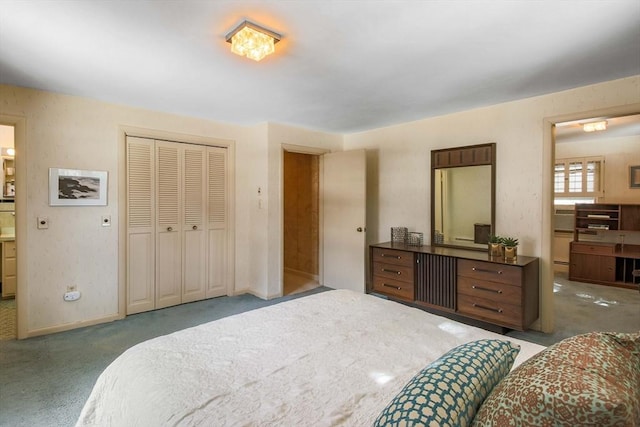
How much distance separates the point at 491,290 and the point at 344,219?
209 centimetres

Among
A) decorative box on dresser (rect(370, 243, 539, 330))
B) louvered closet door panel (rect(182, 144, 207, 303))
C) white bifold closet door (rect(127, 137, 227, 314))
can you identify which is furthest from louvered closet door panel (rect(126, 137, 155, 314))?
decorative box on dresser (rect(370, 243, 539, 330))

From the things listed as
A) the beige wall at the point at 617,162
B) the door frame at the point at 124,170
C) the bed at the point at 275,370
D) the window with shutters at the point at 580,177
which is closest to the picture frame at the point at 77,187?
the door frame at the point at 124,170

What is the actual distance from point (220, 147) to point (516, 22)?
3412mm

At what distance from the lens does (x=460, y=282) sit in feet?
10.5

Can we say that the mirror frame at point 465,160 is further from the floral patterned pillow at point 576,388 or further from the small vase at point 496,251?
the floral patterned pillow at point 576,388

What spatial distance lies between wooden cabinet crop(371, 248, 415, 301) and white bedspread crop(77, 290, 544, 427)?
5.89 feet

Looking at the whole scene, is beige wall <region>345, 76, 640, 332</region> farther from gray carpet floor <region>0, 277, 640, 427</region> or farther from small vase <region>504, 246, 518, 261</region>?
gray carpet floor <region>0, 277, 640, 427</region>

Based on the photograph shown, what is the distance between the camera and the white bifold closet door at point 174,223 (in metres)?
3.62

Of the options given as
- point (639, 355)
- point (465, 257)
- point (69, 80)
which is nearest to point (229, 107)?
point (69, 80)

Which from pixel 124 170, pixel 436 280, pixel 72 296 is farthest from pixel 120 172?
pixel 436 280

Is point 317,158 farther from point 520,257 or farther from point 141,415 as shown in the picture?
point 141,415

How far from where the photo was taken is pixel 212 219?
4.19 meters

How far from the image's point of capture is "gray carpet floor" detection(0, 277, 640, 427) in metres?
2.03

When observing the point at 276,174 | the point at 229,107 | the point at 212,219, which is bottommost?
the point at 212,219
